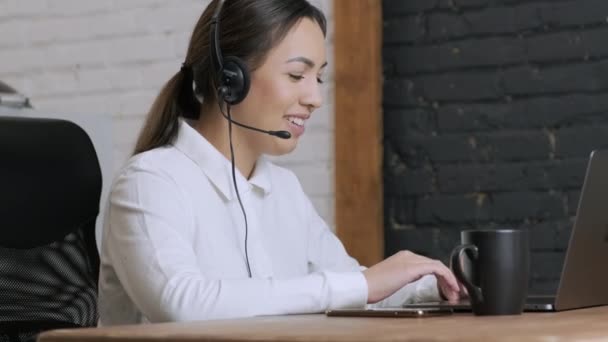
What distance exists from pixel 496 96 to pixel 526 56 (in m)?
0.12

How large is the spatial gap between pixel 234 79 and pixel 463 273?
637mm

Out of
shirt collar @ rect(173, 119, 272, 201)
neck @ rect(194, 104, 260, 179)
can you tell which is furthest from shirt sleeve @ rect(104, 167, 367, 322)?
neck @ rect(194, 104, 260, 179)

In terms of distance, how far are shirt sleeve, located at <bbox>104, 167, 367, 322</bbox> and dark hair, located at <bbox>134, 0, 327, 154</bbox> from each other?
0.66ft

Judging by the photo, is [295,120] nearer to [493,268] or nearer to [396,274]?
[396,274]

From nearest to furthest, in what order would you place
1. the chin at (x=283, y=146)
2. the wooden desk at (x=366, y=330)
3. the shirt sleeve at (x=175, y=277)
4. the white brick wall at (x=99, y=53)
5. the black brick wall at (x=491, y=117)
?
the wooden desk at (x=366, y=330)
the shirt sleeve at (x=175, y=277)
the chin at (x=283, y=146)
the black brick wall at (x=491, y=117)
the white brick wall at (x=99, y=53)

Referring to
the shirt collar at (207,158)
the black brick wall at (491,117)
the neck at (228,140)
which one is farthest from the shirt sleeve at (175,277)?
the black brick wall at (491,117)

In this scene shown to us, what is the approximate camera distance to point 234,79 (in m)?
1.70

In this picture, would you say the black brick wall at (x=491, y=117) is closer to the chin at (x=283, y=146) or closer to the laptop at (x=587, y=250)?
the chin at (x=283, y=146)

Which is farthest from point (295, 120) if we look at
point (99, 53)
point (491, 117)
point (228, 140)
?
point (99, 53)

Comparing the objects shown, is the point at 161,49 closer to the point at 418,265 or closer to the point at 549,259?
the point at 549,259

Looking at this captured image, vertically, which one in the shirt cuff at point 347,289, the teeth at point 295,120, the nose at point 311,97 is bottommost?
the shirt cuff at point 347,289

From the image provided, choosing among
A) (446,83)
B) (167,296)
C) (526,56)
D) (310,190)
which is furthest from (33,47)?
(167,296)

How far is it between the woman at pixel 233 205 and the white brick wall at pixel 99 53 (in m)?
0.84

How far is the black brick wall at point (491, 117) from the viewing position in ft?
7.79
